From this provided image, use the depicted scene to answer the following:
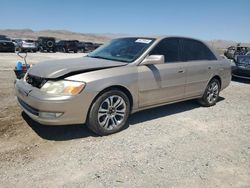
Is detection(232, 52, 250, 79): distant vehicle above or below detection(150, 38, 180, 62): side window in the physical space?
below

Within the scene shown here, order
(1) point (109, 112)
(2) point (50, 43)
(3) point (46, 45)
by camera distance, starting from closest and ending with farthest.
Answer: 1. (1) point (109, 112)
2. (3) point (46, 45)
3. (2) point (50, 43)

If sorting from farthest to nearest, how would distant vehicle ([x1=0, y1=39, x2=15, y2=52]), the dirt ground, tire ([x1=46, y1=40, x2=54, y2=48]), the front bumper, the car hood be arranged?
tire ([x1=46, y1=40, x2=54, y2=48]) < distant vehicle ([x1=0, y1=39, x2=15, y2=52]) < the car hood < the front bumper < the dirt ground

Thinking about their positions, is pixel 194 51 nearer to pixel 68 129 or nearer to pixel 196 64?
pixel 196 64

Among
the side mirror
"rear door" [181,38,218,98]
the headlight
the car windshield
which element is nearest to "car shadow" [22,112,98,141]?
the headlight

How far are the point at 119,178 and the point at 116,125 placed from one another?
1.33 metres

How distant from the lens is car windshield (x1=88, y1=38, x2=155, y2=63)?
4453mm

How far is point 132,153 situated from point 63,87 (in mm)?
1356

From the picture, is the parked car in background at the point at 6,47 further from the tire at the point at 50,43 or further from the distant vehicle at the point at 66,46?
the distant vehicle at the point at 66,46

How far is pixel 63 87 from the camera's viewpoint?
139 inches

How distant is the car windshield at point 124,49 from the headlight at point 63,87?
114cm

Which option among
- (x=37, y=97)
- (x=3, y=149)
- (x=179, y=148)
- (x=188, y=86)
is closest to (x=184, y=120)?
(x=188, y=86)

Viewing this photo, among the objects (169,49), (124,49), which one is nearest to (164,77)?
(169,49)

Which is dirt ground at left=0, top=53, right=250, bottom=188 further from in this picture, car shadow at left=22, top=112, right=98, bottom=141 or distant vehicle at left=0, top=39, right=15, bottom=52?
distant vehicle at left=0, top=39, right=15, bottom=52

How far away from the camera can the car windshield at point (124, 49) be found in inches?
175
